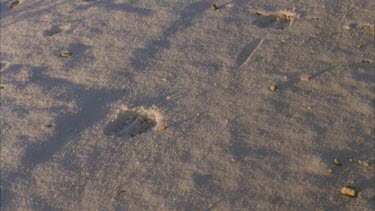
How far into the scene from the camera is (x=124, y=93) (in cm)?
322

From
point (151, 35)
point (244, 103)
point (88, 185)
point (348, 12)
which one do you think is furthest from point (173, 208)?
point (348, 12)

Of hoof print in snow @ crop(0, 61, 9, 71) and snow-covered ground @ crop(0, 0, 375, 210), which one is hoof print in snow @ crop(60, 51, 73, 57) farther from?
hoof print in snow @ crop(0, 61, 9, 71)

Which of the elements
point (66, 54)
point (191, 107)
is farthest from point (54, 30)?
point (191, 107)

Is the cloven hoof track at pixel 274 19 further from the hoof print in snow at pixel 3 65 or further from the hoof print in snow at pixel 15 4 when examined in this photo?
the hoof print in snow at pixel 15 4

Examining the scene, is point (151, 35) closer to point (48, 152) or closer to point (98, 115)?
point (98, 115)

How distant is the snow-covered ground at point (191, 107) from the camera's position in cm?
267

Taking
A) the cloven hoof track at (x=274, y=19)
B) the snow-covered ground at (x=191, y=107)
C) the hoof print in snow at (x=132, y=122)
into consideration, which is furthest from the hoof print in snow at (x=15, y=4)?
the cloven hoof track at (x=274, y=19)

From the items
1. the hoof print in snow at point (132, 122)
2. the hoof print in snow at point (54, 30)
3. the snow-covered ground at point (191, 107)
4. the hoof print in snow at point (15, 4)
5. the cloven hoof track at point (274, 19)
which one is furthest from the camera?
the hoof print in snow at point (15, 4)

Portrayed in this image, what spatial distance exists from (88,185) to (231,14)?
167cm

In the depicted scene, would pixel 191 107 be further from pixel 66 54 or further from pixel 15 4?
pixel 15 4

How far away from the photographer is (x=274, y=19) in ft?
11.7

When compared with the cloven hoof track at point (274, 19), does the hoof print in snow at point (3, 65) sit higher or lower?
lower

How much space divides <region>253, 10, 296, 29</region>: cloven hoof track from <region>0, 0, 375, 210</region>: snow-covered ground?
0.01 meters

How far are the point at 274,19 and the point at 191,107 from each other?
1018 millimetres
